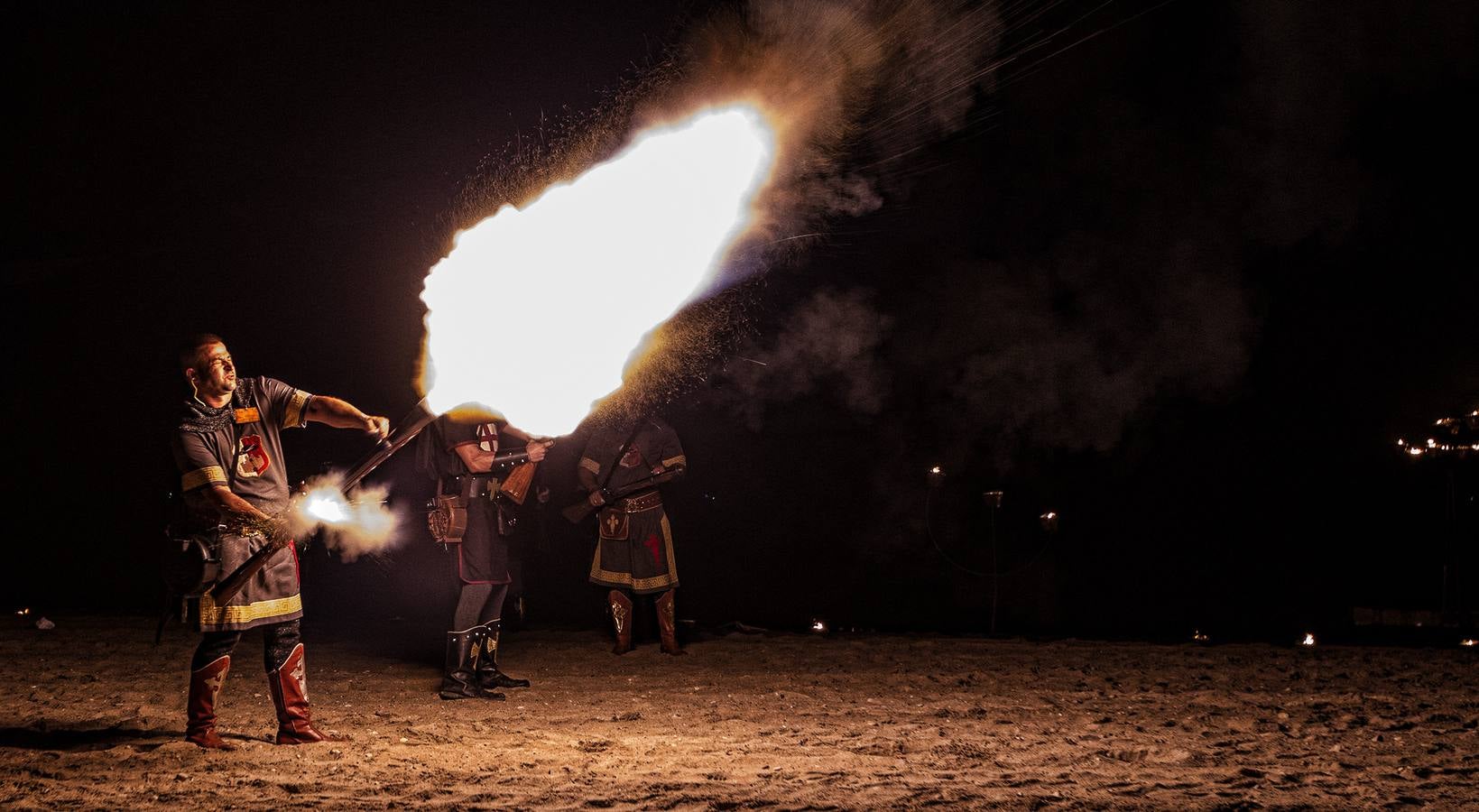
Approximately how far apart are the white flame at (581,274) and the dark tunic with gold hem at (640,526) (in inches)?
77.4

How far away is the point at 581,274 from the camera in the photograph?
21.8ft

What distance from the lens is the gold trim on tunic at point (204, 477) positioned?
16.6 feet

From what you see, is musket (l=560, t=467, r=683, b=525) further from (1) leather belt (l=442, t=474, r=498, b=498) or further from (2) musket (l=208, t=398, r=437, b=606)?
(2) musket (l=208, t=398, r=437, b=606)

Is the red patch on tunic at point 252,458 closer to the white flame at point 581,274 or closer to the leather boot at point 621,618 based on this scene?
the white flame at point 581,274

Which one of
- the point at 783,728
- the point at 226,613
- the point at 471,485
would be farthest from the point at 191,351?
the point at 783,728

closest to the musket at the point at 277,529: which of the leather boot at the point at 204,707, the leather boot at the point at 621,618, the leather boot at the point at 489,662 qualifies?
the leather boot at the point at 204,707

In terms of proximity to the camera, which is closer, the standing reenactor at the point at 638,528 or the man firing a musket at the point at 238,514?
the man firing a musket at the point at 238,514

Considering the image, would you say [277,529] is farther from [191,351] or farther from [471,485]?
[471,485]

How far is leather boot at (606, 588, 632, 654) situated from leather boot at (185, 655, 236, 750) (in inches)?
150

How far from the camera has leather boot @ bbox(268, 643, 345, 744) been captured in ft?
17.4

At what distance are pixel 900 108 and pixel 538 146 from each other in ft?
9.72

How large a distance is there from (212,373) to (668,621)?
14.5 feet

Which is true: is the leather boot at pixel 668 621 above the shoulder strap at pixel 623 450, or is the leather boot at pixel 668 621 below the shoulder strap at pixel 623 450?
below

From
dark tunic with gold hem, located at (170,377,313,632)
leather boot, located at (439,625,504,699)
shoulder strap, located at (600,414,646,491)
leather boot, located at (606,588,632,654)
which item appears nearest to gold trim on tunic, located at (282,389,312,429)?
dark tunic with gold hem, located at (170,377,313,632)
